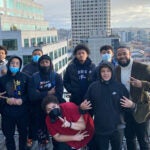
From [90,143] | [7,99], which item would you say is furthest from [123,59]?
[7,99]

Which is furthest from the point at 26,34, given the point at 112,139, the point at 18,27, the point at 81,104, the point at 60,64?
the point at 112,139

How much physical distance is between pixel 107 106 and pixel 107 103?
0.04 m

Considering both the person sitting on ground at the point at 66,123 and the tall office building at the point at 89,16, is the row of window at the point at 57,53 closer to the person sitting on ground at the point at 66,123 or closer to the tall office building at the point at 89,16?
the person sitting on ground at the point at 66,123

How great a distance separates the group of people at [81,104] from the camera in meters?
3.53

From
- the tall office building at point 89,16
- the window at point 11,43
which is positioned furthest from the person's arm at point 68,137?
the tall office building at point 89,16

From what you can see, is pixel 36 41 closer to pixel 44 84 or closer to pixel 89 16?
pixel 44 84

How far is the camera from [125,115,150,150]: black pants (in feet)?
12.7

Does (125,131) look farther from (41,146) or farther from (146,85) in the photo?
(41,146)

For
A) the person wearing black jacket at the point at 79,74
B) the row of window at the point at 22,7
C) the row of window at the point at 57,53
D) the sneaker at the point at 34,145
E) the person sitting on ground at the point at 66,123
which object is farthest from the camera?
the row of window at the point at 22,7

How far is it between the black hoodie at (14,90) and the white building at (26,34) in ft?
95.4

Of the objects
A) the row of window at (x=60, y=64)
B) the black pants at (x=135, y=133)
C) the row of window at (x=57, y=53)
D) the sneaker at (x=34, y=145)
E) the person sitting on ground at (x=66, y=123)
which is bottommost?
the row of window at (x=60, y=64)

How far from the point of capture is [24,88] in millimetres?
4152

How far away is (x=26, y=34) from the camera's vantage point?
3494 cm

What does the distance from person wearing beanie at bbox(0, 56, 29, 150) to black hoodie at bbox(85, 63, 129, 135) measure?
116cm
